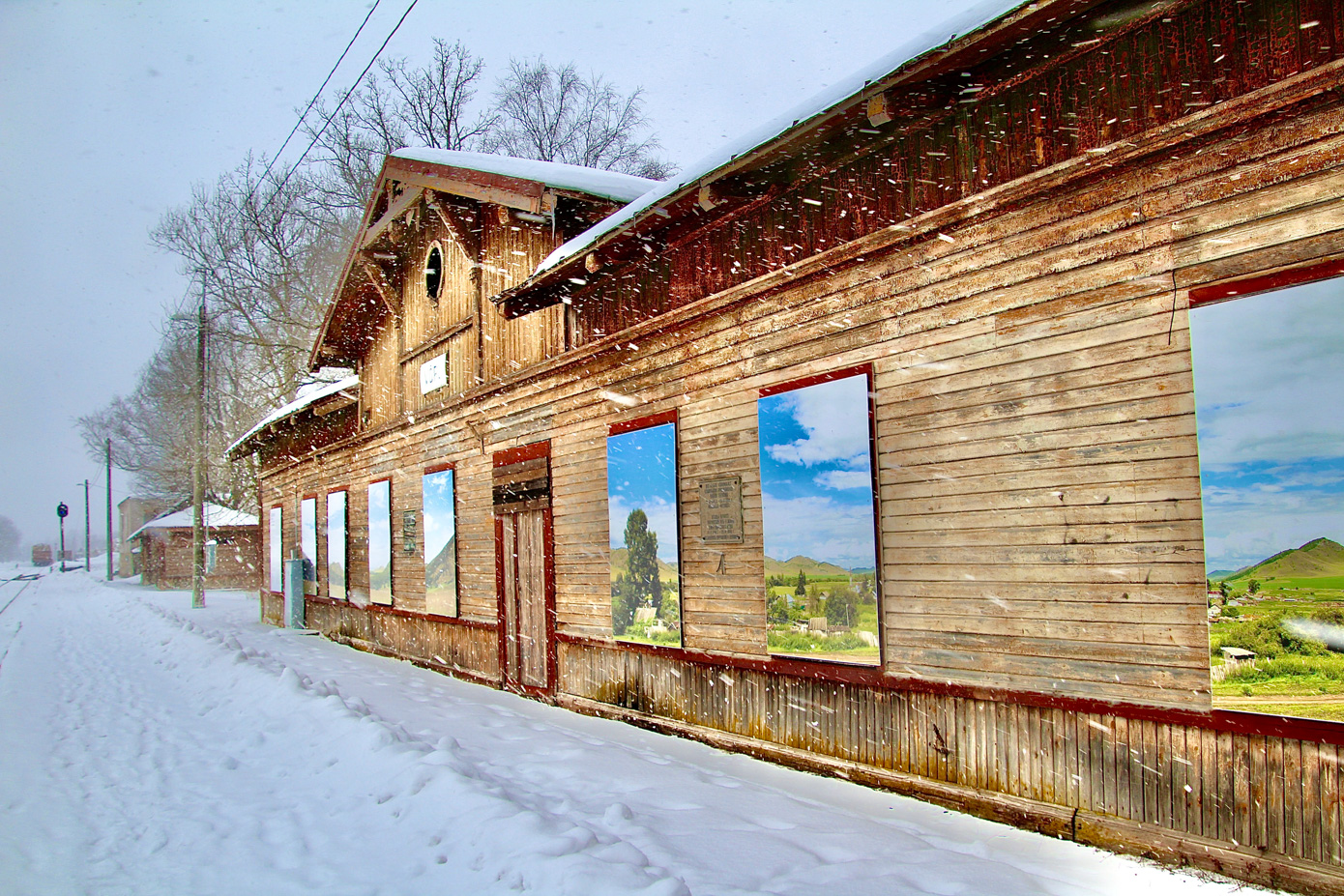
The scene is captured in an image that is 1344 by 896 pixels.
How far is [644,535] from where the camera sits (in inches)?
335

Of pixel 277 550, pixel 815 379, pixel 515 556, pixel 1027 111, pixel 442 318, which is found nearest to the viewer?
pixel 1027 111

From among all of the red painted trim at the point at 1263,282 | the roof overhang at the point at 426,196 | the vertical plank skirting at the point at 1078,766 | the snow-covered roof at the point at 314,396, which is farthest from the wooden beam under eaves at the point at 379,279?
the red painted trim at the point at 1263,282

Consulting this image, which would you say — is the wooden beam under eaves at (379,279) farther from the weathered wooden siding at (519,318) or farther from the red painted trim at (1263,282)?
the red painted trim at (1263,282)

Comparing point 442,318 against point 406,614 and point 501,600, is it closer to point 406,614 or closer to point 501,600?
point 501,600

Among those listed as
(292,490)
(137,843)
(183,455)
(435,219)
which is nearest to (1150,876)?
(137,843)

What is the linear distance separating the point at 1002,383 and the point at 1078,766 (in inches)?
91.9

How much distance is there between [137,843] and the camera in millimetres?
5184

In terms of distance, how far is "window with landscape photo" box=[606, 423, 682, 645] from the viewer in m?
8.12

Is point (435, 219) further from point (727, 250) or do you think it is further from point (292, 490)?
point (292, 490)

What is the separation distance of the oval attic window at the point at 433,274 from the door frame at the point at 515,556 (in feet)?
12.0

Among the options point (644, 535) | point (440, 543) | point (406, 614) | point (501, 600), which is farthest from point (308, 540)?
point (644, 535)

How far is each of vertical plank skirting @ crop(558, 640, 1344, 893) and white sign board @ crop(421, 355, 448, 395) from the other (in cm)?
775

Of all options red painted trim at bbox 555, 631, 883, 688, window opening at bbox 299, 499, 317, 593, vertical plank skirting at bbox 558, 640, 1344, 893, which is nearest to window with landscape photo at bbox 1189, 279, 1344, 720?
vertical plank skirting at bbox 558, 640, 1344, 893

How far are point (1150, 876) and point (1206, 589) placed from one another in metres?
1.53
